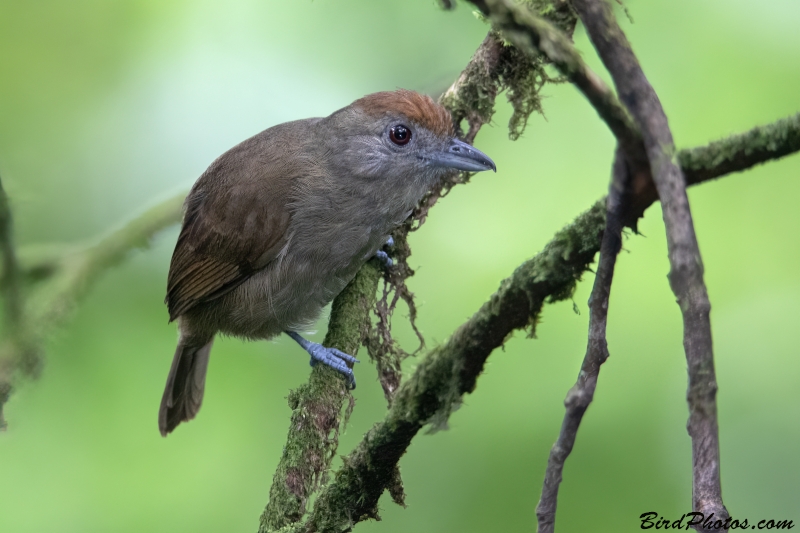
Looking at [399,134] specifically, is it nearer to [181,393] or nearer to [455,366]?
[455,366]

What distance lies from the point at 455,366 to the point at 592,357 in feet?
2.08

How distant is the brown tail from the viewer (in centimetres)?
423

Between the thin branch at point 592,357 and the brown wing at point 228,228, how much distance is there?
2398 mm

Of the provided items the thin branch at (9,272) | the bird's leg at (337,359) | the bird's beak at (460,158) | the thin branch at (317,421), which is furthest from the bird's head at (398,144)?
the thin branch at (9,272)

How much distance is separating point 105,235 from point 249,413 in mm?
1282

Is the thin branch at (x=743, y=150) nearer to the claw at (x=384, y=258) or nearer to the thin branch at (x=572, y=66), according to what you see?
the thin branch at (x=572, y=66)

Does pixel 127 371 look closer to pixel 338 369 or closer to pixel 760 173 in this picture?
pixel 338 369

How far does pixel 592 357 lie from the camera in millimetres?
1286

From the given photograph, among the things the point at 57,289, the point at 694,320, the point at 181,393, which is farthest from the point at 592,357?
the point at 181,393

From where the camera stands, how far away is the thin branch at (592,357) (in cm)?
122

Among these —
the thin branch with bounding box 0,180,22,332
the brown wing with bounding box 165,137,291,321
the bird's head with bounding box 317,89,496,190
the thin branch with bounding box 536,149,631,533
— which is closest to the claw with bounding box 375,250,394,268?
the bird's head with bounding box 317,89,496,190

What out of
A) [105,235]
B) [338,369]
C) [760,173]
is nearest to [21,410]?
[105,235]

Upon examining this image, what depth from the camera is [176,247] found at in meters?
4.05

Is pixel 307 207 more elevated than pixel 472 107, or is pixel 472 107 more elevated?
pixel 472 107
